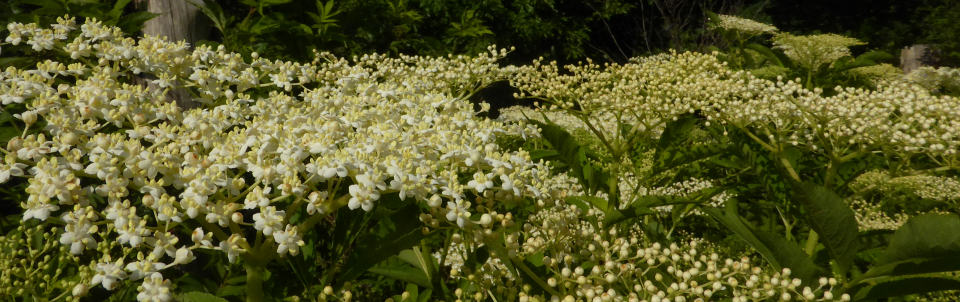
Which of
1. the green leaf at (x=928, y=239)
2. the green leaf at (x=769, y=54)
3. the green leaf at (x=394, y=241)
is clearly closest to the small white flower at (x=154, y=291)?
the green leaf at (x=394, y=241)

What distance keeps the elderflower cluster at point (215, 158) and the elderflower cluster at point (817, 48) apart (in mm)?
2840

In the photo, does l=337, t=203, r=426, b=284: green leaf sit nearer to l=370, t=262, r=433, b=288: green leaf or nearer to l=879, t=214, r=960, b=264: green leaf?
l=370, t=262, r=433, b=288: green leaf

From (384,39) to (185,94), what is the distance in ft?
13.2

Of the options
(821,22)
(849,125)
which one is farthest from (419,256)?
(821,22)

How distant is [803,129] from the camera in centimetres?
261

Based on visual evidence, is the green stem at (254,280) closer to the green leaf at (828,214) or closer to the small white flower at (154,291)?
the small white flower at (154,291)

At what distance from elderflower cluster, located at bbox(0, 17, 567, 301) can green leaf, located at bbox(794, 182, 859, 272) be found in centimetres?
62

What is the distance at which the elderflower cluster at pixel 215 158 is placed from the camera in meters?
1.16

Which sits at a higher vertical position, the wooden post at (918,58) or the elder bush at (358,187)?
the elder bush at (358,187)

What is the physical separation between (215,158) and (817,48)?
3.61m

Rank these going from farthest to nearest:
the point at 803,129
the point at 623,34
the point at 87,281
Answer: the point at 623,34
the point at 803,129
the point at 87,281

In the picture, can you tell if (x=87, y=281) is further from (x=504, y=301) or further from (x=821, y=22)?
(x=821, y=22)

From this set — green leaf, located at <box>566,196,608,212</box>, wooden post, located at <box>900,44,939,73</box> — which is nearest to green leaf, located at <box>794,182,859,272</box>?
green leaf, located at <box>566,196,608,212</box>

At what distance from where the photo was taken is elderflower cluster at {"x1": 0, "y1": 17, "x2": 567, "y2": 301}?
1.16 metres
